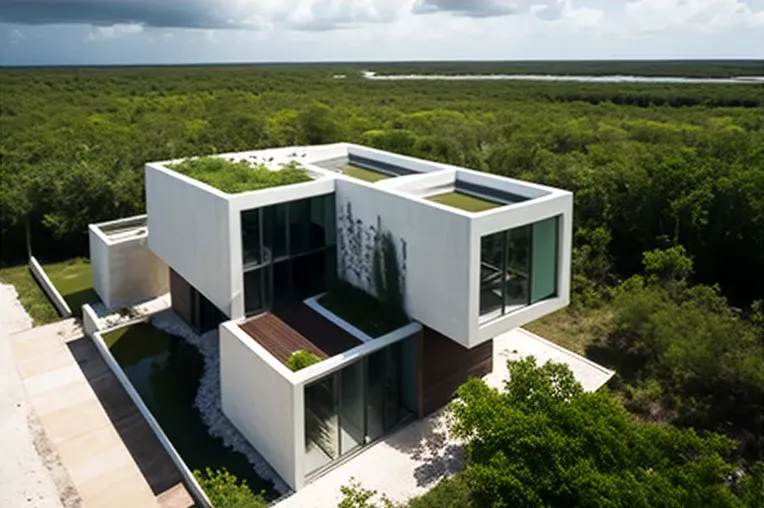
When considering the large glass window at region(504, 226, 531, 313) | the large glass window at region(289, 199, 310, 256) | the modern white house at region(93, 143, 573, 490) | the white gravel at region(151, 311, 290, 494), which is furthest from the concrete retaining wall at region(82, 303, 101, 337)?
the large glass window at region(504, 226, 531, 313)

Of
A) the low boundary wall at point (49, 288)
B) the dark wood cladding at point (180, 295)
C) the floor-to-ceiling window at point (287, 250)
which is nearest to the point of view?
the floor-to-ceiling window at point (287, 250)

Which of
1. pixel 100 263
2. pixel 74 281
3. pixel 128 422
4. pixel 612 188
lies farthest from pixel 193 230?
pixel 612 188

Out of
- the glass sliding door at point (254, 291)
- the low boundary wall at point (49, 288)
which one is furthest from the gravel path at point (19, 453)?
the glass sliding door at point (254, 291)

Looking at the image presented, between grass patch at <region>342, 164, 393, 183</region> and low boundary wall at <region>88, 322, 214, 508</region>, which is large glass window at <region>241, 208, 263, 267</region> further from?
low boundary wall at <region>88, 322, 214, 508</region>

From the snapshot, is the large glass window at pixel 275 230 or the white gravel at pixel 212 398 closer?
the white gravel at pixel 212 398

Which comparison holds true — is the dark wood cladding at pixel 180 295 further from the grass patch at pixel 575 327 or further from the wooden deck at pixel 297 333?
the grass patch at pixel 575 327

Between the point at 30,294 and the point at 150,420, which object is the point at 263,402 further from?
the point at 30,294
